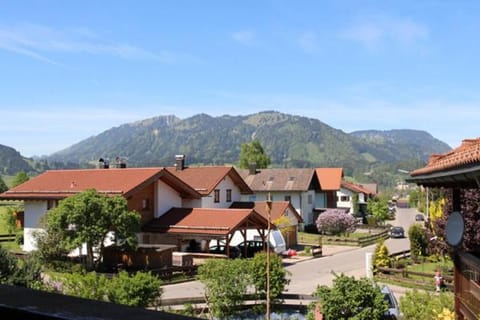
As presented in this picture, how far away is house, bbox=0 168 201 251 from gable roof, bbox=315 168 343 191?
29649 millimetres

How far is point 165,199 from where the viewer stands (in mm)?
37844

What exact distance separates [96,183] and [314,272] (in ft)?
49.2

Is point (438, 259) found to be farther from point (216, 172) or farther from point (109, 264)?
point (109, 264)

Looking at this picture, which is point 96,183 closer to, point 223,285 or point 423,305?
point 223,285

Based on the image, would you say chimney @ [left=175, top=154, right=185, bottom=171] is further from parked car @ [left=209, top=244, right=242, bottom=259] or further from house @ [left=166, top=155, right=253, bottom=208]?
parked car @ [left=209, top=244, right=242, bottom=259]

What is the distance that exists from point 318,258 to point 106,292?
2475 centimetres

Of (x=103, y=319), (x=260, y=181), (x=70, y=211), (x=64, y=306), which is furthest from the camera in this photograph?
(x=260, y=181)

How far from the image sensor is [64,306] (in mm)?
1667

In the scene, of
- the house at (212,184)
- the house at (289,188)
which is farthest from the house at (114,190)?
the house at (289,188)

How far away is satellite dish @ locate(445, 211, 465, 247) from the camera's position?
8.99m

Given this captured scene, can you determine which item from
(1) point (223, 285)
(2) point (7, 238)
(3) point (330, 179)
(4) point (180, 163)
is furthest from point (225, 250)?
(3) point (330, 179)

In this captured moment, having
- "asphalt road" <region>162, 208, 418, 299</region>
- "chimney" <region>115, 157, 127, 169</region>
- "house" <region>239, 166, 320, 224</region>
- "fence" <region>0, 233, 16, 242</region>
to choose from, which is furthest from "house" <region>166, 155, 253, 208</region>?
"fence" <region>0, 233, 16, 242</region>

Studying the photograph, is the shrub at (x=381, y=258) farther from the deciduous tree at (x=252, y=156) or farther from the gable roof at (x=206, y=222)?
the deciduous tree at (x=252, y=156)

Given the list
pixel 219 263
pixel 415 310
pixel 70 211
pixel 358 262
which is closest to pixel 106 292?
pixel 219 263
